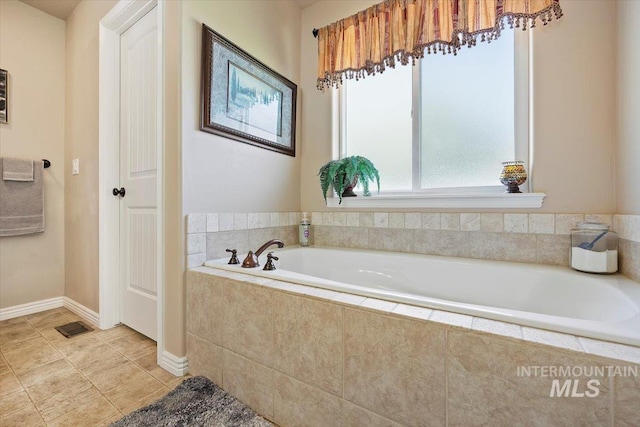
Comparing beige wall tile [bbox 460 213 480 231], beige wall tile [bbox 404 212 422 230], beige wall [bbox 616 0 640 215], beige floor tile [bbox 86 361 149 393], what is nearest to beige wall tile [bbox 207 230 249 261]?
beige floor tile [bbox 86 361 149 393]

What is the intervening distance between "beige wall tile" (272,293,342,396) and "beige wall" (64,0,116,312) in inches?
67.9

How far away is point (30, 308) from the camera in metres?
2.15

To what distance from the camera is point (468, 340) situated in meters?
0.69

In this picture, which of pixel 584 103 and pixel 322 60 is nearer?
pixel 584 103

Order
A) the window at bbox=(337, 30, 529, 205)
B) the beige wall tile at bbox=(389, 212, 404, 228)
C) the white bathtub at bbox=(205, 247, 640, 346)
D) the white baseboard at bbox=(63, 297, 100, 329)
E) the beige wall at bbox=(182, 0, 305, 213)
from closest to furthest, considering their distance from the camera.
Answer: the white bathtub at bbox=(205, 247, 640, 346) → the beige wall at bbox=(182, 0, 305, 213) → the window at bbox=(337, 30, 529, 205) → the beige wall tile at bbox=(389, 212, 404, 228) → the white baseboard at bbox=(63, 297, 100, 329)

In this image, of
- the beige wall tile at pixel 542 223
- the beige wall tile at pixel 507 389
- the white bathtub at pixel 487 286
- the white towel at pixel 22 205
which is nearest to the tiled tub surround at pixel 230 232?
the white bathtub at pixel 487 286

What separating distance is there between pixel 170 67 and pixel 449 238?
1853 mm

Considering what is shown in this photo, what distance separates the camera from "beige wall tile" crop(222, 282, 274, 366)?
107cm

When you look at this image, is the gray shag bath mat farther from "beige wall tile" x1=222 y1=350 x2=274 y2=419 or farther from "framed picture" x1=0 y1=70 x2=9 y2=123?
"framed picture" x1=0 y1=70 x2=9 y2=123

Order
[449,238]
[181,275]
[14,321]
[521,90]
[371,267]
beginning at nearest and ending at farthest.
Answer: [181,275]
[521,90]
[449,238]
[371,267]
[14,321]

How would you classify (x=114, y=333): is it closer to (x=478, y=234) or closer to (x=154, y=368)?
(x=154, y=368)

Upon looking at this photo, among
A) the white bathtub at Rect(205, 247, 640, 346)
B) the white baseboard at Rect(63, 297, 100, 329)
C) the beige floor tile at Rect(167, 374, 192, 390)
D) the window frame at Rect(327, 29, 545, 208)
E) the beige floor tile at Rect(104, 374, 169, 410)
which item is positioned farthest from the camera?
the white baseboard at Rect(63, 297, 100, 329)

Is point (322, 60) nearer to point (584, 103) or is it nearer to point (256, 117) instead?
point (256, 117)

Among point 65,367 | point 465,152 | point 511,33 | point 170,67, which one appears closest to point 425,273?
point 465,152
